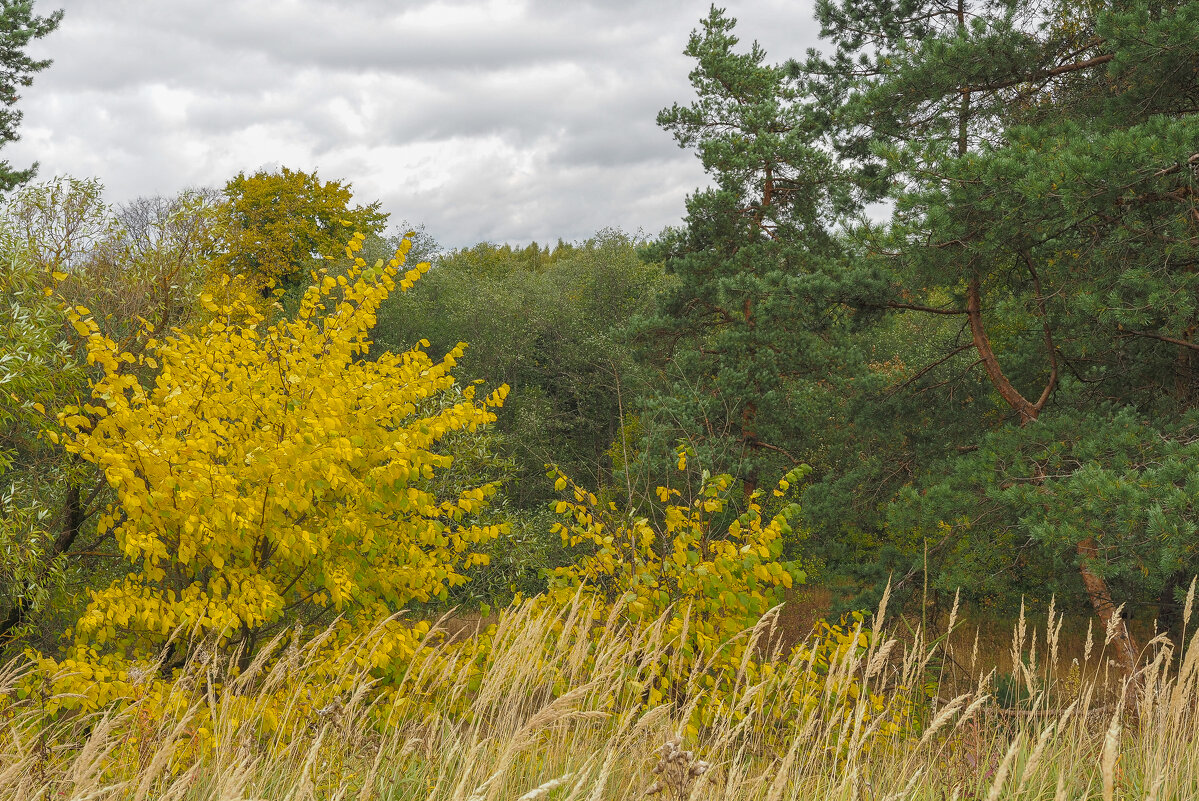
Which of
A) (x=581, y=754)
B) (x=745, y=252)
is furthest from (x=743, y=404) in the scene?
(x=581, y=754)

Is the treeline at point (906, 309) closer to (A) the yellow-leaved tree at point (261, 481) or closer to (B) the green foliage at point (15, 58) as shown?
(A) the yellow-leaved tree at point (261, 481)

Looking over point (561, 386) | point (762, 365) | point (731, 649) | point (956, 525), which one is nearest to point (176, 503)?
point (731, 649)

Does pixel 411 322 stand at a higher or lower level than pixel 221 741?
higher

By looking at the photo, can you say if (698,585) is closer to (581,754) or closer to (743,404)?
(581,754)

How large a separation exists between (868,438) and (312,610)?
23.3 feet

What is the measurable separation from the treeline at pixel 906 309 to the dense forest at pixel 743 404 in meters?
0.05

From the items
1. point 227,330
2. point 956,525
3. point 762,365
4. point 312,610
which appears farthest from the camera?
point 762,365

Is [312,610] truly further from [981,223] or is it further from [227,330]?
[981,223]

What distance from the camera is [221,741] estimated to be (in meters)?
2.99

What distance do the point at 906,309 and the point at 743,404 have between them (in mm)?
4023

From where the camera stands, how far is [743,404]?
43.2 feet

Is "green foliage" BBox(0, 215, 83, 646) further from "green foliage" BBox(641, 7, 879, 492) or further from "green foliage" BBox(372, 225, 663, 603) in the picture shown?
"green foliage" BBox(372, 225, 663, 603)

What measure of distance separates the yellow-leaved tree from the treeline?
15.8 inches

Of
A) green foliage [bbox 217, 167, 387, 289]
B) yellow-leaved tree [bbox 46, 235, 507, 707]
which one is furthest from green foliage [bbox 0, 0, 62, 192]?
yellow-leaved tree [bbox 46, 235, 507, 707]
